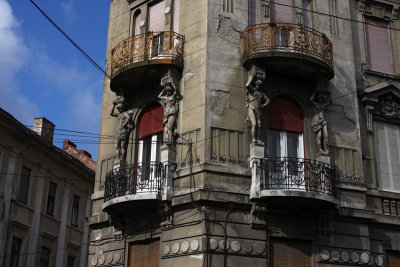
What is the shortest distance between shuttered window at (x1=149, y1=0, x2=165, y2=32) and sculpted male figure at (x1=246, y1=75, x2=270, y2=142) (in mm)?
4020

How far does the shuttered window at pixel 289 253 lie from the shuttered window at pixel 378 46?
6887 mm

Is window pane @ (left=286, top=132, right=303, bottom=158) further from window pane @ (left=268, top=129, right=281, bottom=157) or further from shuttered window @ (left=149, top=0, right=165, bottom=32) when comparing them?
shuttered window @ (left=149, top=0, right=165, bottom=32)

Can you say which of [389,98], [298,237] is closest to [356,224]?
[298,237]

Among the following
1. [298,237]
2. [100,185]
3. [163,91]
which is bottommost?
[298,237]

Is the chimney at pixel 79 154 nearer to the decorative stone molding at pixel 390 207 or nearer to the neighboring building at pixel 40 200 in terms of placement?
the neighboring building at pixel 40 200

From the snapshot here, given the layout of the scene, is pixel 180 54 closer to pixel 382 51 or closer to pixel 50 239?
pixel 382 51

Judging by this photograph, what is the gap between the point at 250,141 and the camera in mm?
16609

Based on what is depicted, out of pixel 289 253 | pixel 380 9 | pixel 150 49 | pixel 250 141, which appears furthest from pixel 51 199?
pixel 380 9

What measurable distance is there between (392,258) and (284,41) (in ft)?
23.3

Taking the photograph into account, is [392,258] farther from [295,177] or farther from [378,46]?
[378,46]

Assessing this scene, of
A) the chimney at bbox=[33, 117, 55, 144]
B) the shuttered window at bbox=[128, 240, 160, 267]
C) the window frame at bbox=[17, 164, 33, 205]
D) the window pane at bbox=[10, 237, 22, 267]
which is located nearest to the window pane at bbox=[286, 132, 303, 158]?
the shuttered window at bbox=[128, 240, 160, 267]

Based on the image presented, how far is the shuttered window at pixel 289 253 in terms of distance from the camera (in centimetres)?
1595

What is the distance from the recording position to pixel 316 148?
17406mm

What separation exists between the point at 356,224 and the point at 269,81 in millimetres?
4808
